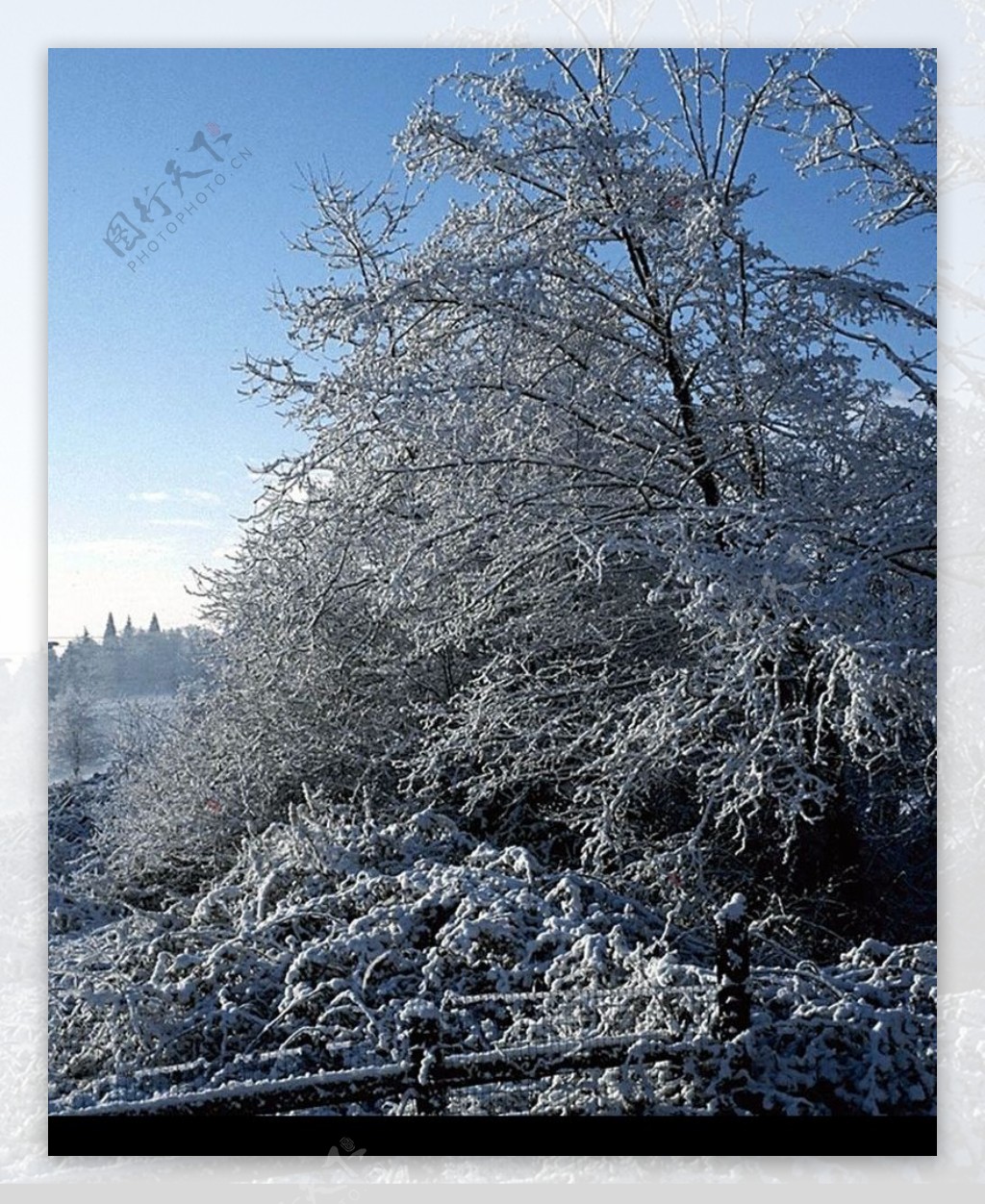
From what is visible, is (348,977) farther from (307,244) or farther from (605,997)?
(307,244)

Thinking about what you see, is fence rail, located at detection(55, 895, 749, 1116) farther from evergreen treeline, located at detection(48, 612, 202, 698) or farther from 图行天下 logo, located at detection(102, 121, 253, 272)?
图行天下 logo, located at detection(102, 121, 253, 272)

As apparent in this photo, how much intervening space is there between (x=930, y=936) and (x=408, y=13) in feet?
11.1

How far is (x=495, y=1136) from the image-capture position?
3.31 meters

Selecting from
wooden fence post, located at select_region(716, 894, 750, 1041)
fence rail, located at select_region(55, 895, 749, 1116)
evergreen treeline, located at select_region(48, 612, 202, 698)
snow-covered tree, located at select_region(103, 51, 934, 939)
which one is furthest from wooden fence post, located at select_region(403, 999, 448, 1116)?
evergreen treeline, located at select_region(48, 612, 202, 698)

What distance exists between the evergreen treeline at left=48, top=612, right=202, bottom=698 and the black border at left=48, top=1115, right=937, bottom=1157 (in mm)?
1335

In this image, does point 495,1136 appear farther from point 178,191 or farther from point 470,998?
point 178,191

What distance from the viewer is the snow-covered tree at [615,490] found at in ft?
11.1

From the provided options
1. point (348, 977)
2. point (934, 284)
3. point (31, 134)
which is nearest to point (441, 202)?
point (31, 134)

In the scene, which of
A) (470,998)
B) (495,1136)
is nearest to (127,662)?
(470,998)

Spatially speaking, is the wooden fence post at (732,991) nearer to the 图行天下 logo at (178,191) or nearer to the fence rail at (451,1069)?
the fence rail at (451,1069)

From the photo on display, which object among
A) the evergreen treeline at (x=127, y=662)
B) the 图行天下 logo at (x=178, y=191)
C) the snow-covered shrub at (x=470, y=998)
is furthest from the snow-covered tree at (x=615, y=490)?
the 图行天下 logo at (x=178, y=191)

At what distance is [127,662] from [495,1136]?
6.21ft

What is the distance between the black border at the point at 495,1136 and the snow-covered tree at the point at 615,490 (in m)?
0.69

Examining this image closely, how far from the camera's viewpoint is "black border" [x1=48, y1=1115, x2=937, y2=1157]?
3271mm
